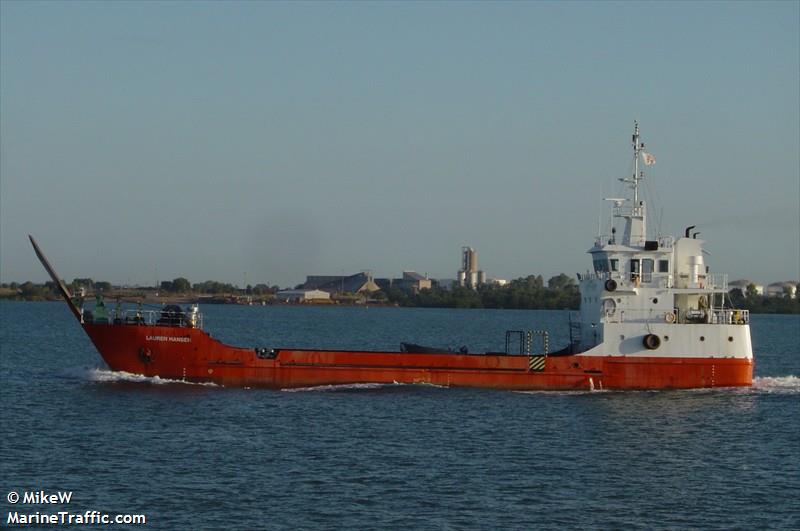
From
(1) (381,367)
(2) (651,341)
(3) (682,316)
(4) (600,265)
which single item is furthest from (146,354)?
(3) (682,316)

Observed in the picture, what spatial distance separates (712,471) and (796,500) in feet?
10.7

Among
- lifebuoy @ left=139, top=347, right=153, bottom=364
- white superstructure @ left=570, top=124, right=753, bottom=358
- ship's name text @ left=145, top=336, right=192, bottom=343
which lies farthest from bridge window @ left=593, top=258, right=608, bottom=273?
lifebuoy @ left=139, top=347, right=153, bottom=364

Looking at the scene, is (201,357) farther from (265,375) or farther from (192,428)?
(192,428)

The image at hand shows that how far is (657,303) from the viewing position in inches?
1666

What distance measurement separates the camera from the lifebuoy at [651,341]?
42.0 m

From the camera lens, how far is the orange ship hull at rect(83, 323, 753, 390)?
42219 millimetres

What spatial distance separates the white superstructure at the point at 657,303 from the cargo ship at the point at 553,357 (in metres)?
0.04

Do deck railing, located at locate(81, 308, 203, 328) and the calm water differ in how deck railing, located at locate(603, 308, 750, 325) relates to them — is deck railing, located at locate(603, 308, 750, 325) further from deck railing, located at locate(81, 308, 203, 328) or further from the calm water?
deck railing, located at locate(81, 308, 203, 328)

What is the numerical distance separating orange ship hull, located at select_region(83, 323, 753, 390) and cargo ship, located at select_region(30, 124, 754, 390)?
4 centimetres

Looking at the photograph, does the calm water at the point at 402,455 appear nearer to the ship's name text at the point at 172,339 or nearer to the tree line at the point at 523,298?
the ship's name text at the point at 172,339

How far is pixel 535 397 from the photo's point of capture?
41.0m

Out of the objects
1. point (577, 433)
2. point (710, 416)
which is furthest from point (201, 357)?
point (710, 416)

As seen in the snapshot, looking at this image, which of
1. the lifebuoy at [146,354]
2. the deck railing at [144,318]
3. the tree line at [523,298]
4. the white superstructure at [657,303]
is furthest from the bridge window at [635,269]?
the tree line at [523,298]

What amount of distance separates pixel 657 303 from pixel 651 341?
1.46 metres
